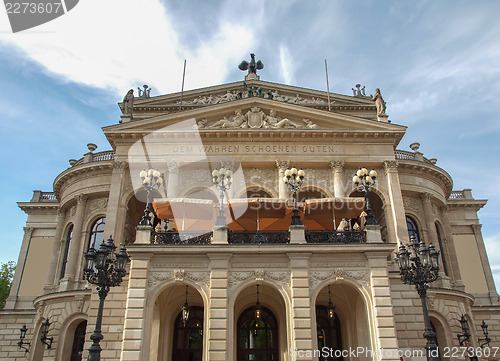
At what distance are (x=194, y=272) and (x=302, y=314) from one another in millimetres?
4876

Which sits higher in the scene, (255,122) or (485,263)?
(255,122)

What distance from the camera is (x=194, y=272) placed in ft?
61.4

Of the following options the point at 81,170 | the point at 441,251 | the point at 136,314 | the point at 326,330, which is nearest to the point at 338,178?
the point at 326,330

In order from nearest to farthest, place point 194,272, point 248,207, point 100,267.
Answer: point 100,267, point 194,272, point 248,207

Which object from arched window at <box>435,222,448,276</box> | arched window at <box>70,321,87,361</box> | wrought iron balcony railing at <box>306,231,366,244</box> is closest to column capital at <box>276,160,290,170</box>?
wrought iron balcony railing at <box>306,231,366,244</box>

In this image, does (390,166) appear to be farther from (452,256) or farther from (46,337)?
(46,337)

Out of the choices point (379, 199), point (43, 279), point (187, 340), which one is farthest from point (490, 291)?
point (43, 279)

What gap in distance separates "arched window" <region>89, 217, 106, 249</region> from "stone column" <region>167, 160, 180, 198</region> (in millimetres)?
6282

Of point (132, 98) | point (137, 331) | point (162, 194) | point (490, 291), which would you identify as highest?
point (132, 98)

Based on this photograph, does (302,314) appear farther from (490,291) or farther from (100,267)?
(490,291)

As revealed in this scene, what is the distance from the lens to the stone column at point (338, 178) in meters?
26.4

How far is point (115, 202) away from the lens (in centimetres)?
2605

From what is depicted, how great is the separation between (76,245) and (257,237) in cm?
1519

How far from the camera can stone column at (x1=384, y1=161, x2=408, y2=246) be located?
25.2 meters
